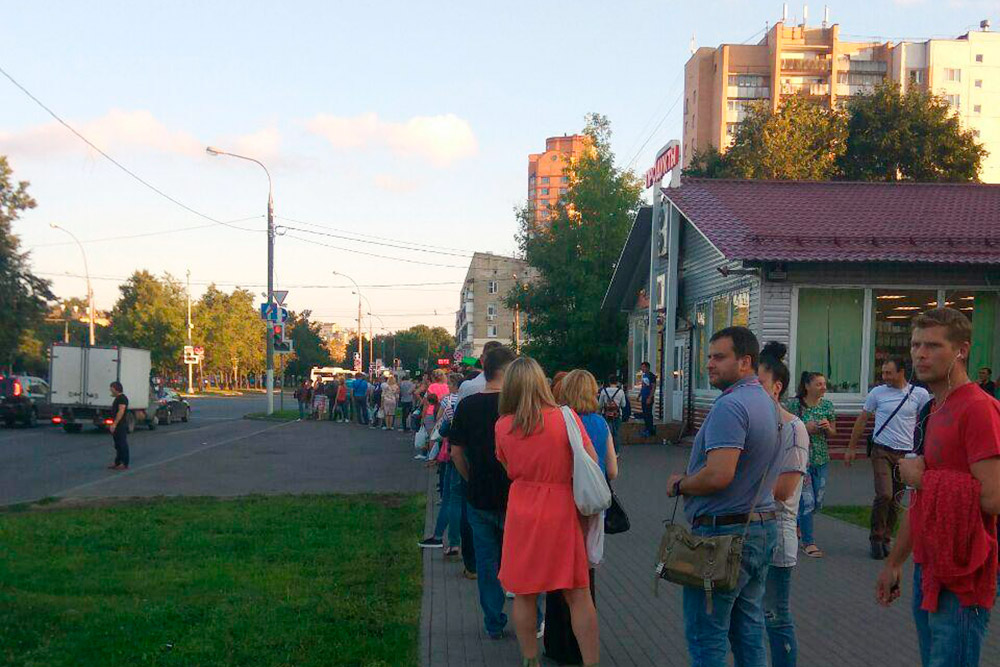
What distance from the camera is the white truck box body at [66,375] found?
29.0m

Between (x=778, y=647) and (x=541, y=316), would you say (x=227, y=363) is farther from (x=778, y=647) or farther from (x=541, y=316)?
(x=778, y=647)

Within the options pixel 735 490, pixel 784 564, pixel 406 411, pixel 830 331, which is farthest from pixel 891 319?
pixel 735 490

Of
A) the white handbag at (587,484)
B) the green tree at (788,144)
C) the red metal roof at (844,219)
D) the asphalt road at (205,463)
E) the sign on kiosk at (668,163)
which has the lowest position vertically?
the asphalt road at (205,463)

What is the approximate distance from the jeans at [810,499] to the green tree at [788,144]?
3050cm

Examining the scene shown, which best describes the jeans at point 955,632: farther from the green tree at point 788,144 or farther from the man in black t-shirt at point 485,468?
the green tree at point 788,144

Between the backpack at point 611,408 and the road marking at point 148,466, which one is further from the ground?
the backpack at point 611,408

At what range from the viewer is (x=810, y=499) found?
902cm

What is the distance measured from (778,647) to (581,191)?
3760 centimetres

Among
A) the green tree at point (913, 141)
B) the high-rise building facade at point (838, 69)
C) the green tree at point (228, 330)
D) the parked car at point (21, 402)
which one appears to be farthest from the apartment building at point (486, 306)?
the parked car at point (21, 402)

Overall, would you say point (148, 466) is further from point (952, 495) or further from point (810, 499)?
point (952, 495)

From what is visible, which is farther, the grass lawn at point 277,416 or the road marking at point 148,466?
the grass lawn at point 277,416

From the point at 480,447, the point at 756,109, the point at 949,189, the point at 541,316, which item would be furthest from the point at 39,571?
the point at 756,109

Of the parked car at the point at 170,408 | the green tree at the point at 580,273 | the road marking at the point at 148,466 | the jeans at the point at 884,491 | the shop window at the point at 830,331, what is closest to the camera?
the jeans at the point at 884,491

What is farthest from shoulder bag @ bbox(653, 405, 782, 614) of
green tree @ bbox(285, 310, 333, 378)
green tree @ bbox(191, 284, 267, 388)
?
green tree @ bbox(285, 310, 333, 378)
